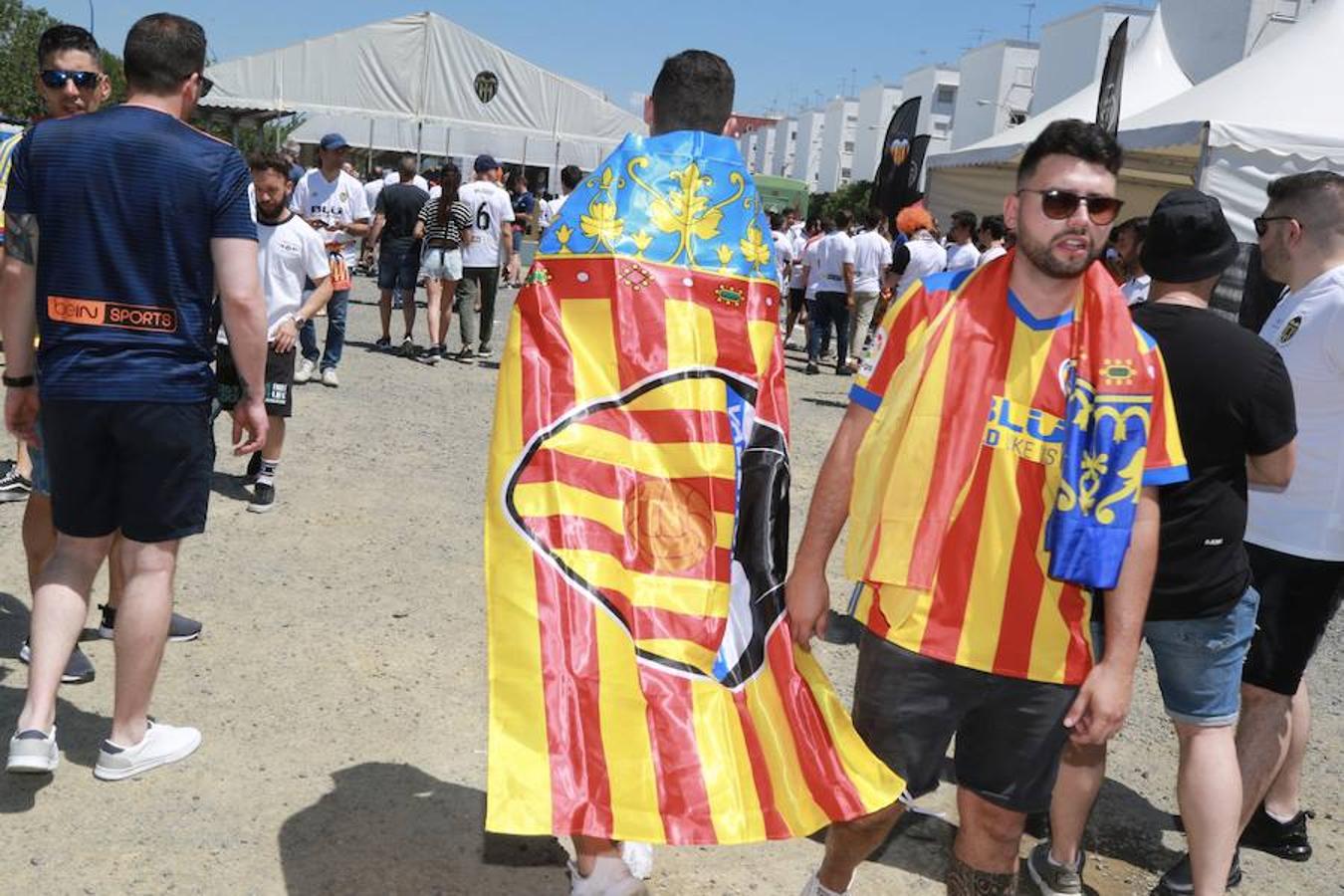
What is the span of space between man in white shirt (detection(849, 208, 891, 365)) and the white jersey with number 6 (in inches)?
154

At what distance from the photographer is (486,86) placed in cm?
2155

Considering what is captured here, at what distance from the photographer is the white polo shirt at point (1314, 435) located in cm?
362

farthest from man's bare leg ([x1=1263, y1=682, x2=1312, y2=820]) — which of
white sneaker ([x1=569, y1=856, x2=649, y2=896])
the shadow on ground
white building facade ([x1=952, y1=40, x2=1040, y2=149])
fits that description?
white building facade ([x1=952, y1=40, x2=1040, y2=149])

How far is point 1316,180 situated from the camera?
3740 mm

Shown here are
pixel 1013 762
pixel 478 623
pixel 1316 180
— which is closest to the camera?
pixel 1013 762

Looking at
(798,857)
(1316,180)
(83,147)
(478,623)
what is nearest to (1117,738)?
(798,857)

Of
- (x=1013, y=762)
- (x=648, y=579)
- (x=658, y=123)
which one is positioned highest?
(x=658, y=123)

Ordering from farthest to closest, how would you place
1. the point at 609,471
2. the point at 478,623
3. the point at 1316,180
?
1. the point at 478,623
2. the point at 1316,180
3. the point at 609,471

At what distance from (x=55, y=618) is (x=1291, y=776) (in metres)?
3.81

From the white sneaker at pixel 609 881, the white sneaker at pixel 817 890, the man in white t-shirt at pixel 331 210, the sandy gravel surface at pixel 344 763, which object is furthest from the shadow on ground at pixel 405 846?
the man in white t-shirt at pixel 331 210

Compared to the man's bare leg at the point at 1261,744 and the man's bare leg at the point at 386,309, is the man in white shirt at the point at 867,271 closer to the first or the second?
the man's bare leg at the point at 386,309

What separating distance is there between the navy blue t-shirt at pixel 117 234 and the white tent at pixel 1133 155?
41.5ft

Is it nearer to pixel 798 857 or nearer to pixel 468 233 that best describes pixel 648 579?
pixel 798 857

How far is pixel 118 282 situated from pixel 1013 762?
2620mm
